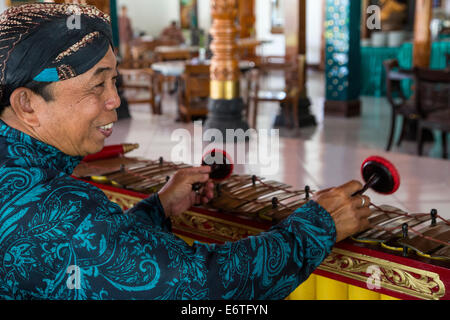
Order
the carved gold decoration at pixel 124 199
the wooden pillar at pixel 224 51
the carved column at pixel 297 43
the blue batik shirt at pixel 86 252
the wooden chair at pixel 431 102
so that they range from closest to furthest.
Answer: the blue batik shirt at pixel 86 252, the carved gold decoration at pixel 124 199, the wooden chair at pixel 431 102, the wooden pillar at pixel 224 51, the carved column at pixel 297 43

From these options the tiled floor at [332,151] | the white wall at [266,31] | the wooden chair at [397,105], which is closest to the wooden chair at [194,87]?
the tiled floor at [332,151]

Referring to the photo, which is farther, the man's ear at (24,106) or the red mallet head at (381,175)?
the red mallet head at (381,175)

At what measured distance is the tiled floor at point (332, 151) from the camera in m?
3.51

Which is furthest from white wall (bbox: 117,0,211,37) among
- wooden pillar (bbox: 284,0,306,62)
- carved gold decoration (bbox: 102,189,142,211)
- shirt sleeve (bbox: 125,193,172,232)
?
shirt sleeve (bbox: 125,193,172,232)

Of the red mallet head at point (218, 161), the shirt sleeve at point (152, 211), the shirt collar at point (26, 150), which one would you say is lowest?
the shirt sleeve at point (152, 211)

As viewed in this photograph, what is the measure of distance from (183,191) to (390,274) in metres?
0.58

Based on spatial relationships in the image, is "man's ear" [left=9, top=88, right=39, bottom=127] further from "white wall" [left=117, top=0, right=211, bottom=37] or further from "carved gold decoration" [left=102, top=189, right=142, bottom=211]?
"white wall" [left=117, top=0, right=211, bottom=37]

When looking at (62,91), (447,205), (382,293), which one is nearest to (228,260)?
(62,91)

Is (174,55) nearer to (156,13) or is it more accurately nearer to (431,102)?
(156,13)

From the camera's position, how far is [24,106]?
99 cm

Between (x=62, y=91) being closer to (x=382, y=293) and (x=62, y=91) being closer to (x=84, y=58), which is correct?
(x=84, y=58)

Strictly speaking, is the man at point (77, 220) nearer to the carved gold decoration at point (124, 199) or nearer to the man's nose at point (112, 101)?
the man's nose at point (112, 101)

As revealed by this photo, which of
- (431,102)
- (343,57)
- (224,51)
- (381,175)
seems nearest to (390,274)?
(381,175)

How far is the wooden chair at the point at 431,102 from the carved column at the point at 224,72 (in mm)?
1801
